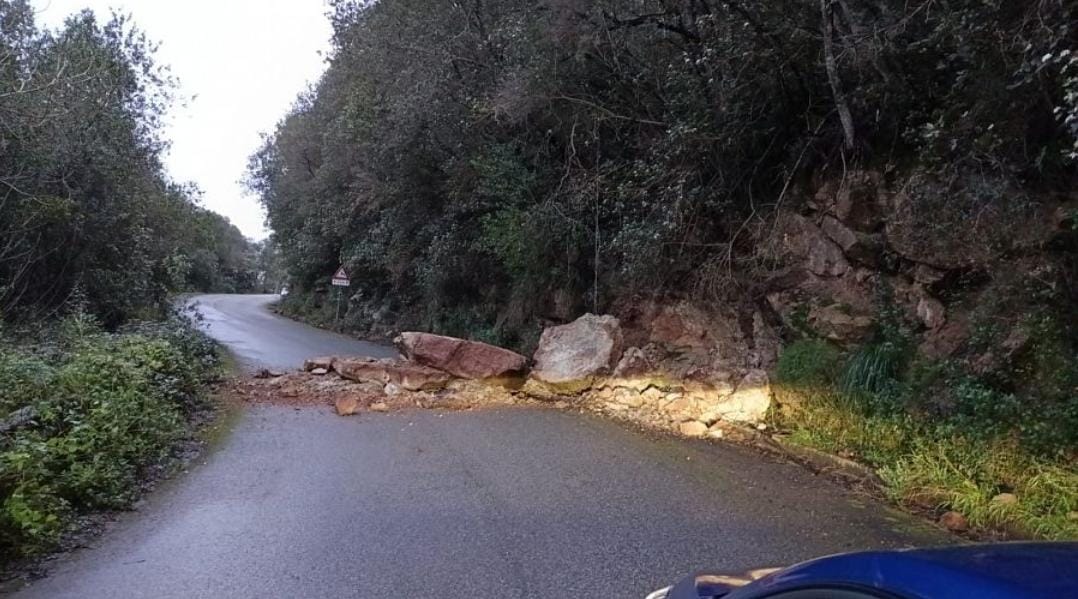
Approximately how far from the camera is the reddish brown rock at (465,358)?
41.0 feet

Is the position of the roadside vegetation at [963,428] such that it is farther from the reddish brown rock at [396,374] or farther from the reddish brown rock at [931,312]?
the reddish brown rock at [396,374]

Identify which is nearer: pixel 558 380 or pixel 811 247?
pixel 811 247

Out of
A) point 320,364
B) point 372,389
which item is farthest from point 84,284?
point 372,389

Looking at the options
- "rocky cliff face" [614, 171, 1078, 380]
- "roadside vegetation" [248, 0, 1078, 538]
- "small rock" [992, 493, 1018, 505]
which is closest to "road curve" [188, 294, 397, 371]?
"roadside vegetation" [248, 0, 1078, 538]

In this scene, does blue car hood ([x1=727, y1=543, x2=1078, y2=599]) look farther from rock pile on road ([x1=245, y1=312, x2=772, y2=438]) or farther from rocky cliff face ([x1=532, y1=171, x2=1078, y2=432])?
rock pile on road ([x1=245, y1=312, x2=772, y2=438])

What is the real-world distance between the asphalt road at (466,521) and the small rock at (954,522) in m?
0.20

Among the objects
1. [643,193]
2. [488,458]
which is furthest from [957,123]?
[488,458]

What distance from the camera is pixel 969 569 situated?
169cm

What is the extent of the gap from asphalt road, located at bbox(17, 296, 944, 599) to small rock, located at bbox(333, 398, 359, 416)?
153 cm

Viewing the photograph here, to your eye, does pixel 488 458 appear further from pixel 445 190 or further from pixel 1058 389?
pixel 445 190

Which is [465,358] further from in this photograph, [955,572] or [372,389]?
[955,572]

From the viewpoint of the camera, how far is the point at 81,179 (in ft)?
53.2

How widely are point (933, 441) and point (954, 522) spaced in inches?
44.9

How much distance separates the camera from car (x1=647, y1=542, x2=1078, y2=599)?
5.06 feet
